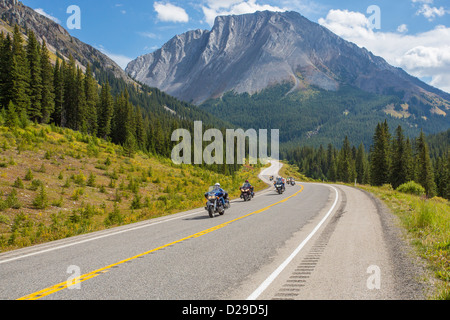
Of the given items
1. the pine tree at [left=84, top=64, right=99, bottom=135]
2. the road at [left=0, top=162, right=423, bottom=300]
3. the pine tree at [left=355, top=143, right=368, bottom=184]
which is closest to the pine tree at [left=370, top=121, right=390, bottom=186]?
the pine tree at [left=355, top=143, right=368, bottom=184]

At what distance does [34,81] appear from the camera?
157ft

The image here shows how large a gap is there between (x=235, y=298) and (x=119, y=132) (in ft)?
228

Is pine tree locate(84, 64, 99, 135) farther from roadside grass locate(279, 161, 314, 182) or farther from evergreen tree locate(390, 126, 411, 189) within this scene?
roadside grass locate(279, 161, 314, 182)

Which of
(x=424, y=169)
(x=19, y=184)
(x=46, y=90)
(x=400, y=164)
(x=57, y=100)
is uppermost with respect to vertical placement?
(x=57, y=100)

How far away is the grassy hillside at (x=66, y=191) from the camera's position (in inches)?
563

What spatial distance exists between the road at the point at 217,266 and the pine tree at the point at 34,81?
1799 inches

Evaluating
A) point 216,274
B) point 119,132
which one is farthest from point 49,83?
point 216,274

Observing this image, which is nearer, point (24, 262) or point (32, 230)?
point (24, 262)

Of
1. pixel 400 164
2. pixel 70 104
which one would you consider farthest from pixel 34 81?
pixel 400 164

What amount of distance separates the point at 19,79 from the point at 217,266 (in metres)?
50.2

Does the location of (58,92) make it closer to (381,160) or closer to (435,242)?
(435,242)

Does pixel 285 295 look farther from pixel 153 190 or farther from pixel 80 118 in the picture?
pixel 80 118

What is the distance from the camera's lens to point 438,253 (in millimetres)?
6668

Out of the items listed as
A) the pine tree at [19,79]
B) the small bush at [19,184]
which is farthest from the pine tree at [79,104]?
the small bush at [19,184]
